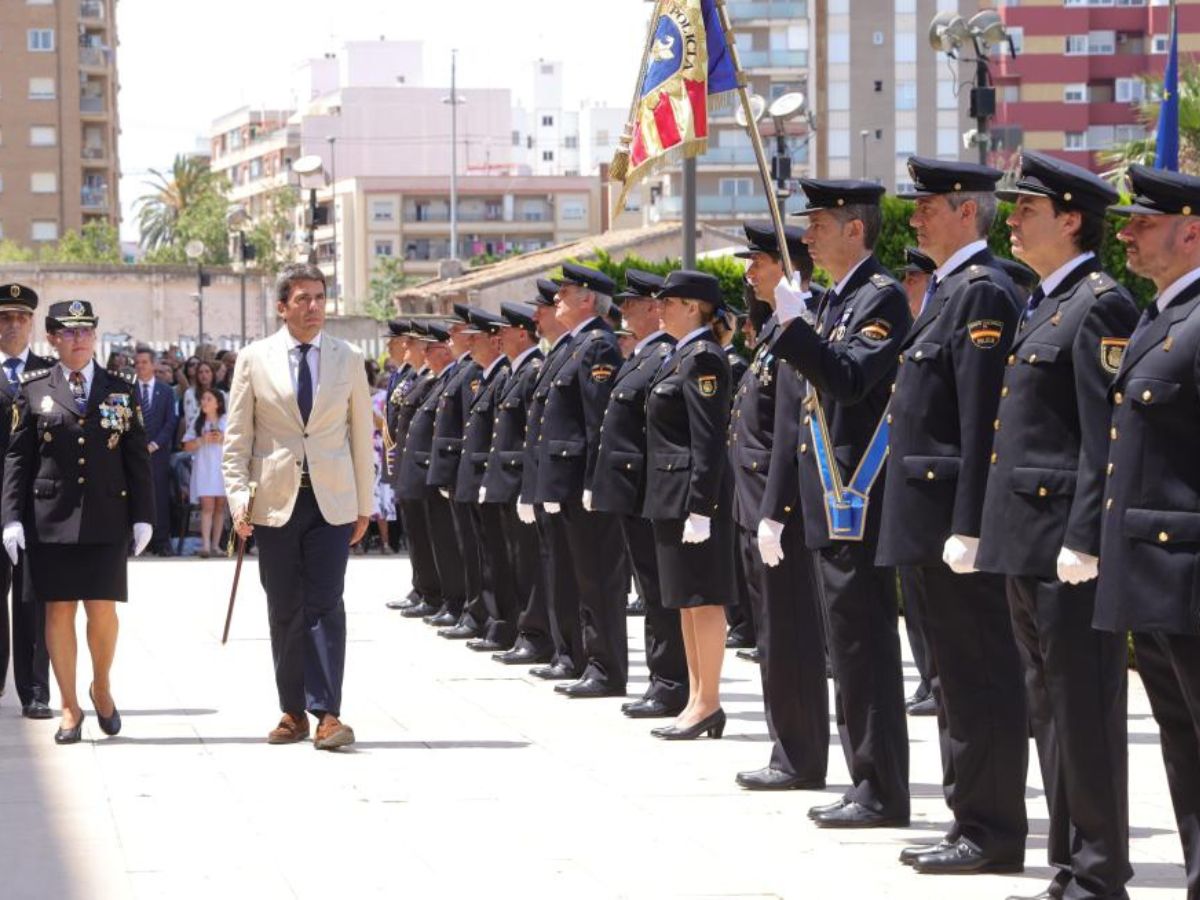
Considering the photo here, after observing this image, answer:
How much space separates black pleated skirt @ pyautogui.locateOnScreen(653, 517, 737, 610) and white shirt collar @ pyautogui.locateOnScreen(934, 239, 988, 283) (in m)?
3.29

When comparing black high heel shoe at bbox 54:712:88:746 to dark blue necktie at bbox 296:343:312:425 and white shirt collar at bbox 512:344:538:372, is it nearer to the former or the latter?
dark blue necktie at bbox 296:343:312:425

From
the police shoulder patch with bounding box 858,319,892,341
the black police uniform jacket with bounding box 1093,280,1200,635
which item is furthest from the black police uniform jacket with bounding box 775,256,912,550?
the black police uniform jacket with bounding box 1093,280,1200,635

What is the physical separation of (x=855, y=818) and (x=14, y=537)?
4.93m

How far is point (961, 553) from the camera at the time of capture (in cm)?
755

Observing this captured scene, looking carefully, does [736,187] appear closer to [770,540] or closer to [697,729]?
[697,729]

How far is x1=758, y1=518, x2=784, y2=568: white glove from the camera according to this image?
9.29 metres

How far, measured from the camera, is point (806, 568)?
9.80 meters

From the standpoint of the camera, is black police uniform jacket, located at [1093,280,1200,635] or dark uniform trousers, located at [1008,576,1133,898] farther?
dark uniform trousers, located at [1008,576,1133,898]

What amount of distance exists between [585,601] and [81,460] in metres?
3.02

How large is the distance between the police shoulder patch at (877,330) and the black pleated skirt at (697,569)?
→ 267 centimetres

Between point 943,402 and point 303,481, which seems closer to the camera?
point 943,402

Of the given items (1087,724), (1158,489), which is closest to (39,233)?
(1087,724)

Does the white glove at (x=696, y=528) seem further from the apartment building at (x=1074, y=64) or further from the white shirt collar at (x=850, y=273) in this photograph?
the apartment building at (x=1074, y=64)

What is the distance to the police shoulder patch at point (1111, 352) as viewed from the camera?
6945 millimetres
